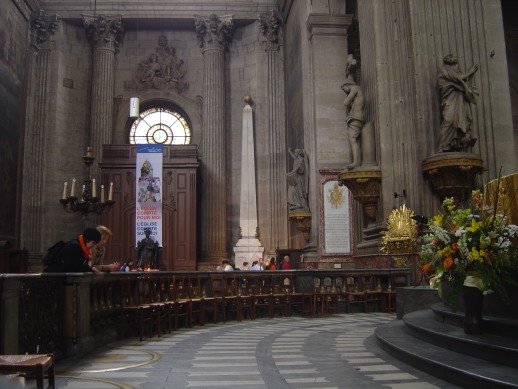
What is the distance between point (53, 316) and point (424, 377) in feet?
12.2

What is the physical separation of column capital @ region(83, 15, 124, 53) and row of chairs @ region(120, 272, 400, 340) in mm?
15245

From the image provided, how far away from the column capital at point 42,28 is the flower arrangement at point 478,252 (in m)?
21.3

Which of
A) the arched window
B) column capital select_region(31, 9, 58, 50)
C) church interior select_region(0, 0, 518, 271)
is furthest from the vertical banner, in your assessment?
column capital select_region(31, 9, 58, 50)

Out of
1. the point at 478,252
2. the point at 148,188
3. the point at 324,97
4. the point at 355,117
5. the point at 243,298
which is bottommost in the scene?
the point at 243,298

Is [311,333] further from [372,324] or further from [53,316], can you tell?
[53,316]

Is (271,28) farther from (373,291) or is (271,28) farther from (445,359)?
(445,359)

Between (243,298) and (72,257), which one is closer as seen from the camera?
(72,257)

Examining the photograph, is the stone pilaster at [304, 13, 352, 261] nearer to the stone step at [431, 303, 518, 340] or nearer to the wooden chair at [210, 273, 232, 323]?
the wooden chair at [210, 273, 232, 323]

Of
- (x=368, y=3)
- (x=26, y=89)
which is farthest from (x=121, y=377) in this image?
(x=26, y=89)

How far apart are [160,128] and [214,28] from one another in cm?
468

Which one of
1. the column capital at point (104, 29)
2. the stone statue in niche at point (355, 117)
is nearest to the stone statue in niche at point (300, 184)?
the stone statue in niche at point (355, 117)

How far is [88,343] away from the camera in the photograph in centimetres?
670

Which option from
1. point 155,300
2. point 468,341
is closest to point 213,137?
point 155,300

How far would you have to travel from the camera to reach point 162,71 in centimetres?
2439
